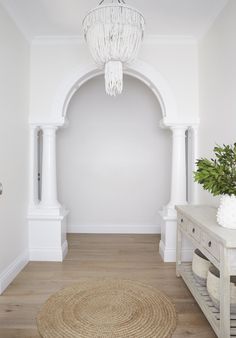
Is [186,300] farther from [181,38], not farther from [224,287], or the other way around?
[181,38]

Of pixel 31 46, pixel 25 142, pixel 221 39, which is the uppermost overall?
pixel 31 46

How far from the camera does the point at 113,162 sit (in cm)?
435

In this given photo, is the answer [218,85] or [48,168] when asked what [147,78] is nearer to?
[218,85]

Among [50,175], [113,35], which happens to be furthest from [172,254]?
[113,35]

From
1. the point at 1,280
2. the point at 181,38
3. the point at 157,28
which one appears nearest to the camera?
the point at 1,280

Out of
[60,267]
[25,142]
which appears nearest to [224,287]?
[60,267]

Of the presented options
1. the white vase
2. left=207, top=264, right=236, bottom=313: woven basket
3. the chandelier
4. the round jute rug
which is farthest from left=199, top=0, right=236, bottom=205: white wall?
the round jute rug

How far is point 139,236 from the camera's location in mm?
4160

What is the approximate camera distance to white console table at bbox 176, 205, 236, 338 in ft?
4.99

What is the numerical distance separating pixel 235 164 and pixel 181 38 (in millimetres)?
2098

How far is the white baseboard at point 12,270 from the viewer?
2410 mm

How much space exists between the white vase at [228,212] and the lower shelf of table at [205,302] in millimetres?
618

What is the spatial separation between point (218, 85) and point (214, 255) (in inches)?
69.0

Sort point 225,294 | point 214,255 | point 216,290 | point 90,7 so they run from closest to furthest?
point 225,294 < point 214,255 < point 216,290 < point 90,7
